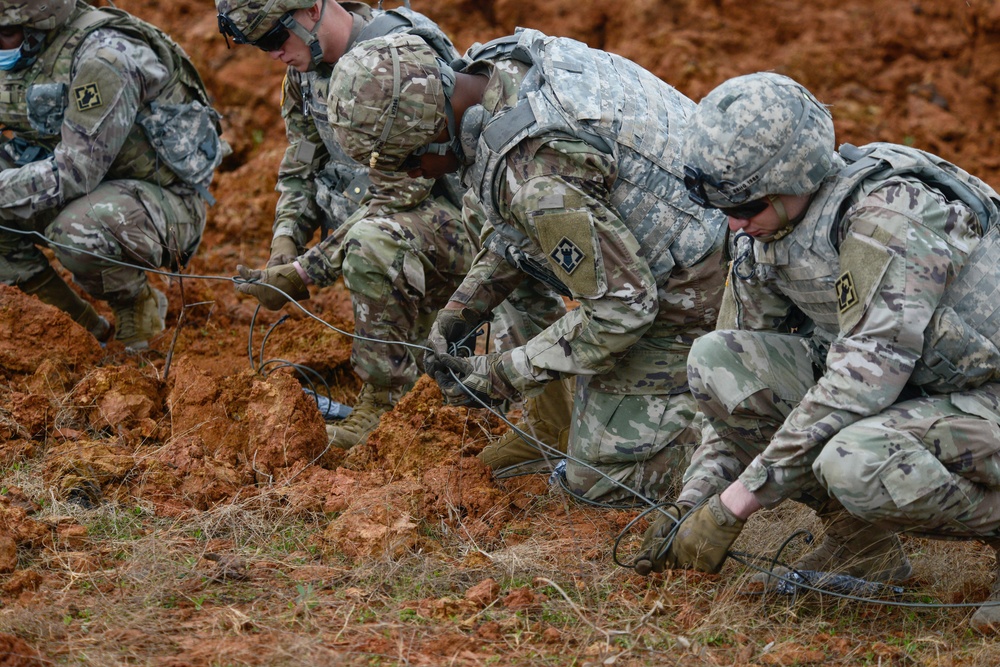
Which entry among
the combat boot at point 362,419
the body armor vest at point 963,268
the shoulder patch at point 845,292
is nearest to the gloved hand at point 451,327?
the combat boot at point 362,419

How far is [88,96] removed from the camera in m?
5.27

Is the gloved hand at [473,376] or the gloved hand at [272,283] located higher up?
the gloved hand at [473,376]

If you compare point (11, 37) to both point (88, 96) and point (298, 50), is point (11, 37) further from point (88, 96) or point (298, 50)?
point (298, 50)

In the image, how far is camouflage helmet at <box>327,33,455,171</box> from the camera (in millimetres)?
3805

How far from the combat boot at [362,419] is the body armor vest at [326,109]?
3.12ft

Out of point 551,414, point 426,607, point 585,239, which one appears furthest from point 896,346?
point 551,414

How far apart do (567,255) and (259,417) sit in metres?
1.52

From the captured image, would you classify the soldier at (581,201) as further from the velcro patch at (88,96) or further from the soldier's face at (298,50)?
the velcro patch at (88,96)

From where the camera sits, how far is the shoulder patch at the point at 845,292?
3086 mm

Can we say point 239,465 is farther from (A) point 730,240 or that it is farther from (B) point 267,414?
(A) point 730,240

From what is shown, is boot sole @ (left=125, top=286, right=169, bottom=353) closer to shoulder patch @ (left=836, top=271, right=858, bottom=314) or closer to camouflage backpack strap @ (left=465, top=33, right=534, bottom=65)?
camouflage backpack strap @ (left=465, top=33, right=534, bottom=65)

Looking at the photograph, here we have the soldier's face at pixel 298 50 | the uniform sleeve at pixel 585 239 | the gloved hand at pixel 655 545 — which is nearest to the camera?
the gloved hand at pixel 655 545

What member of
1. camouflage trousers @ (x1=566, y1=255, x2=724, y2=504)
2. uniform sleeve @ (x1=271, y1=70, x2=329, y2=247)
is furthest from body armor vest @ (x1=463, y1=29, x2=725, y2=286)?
uniform sleeve @ (x1=271, y1=70, x2=329, y2=247)

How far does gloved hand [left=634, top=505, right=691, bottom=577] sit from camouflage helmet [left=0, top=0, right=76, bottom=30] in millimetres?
3772
